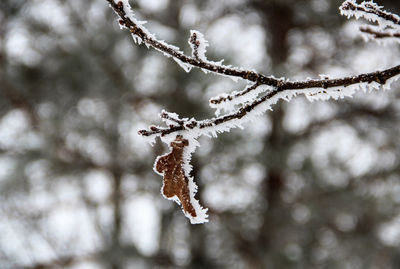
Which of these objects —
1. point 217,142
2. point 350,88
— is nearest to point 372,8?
point 350,88

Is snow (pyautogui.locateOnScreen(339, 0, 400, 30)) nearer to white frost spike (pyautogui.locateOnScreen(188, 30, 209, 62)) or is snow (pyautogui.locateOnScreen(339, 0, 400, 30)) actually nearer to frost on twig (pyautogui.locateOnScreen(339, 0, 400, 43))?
frost on twig (pyautogui.locateOnScreen(339, 0, 400, 43))

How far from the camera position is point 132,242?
3020 mm

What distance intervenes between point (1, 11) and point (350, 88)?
2.82 meters

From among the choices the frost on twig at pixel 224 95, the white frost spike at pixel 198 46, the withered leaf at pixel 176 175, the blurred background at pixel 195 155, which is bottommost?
the withered leaf at pixel 176 175

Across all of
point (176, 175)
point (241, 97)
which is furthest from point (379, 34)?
point (176, 175)

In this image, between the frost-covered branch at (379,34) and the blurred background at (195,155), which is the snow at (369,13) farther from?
the blurred background at (195,155)

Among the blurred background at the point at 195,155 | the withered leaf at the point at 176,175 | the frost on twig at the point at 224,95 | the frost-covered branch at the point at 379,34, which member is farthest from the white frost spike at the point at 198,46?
the blurred background at the point at 195,155

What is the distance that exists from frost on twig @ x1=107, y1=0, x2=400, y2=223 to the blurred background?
6.87 feet

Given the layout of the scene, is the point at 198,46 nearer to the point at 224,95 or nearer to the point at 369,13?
the point at 224,95

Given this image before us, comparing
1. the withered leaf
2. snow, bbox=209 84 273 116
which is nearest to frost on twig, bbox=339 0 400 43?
snow, bbox=209 84 273 116

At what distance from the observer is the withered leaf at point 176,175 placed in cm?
55

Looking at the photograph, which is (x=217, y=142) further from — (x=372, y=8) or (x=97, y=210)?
(x=372, y=8)

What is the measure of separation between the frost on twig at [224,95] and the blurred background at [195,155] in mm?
2092

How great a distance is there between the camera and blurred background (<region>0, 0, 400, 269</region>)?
2.76 metres
